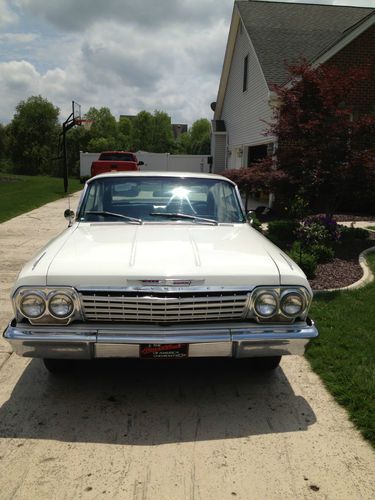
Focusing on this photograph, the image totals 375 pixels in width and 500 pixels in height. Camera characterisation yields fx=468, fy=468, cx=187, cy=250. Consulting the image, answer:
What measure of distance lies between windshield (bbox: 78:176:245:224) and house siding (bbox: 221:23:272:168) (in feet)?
30.7

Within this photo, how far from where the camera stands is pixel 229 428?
305cm

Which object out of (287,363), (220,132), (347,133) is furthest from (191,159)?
(287,363)

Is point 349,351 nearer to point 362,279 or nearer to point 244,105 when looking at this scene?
point 362,279

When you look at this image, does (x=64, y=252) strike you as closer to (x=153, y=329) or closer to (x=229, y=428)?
(x=153, y=329)

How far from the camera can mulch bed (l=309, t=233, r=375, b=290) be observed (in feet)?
20.5

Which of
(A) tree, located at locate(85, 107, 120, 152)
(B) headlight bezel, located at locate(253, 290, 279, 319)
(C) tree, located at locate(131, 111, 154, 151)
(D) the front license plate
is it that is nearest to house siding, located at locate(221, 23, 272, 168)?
(B) headlight bezel, located at locate(253, 290, 279, 319)

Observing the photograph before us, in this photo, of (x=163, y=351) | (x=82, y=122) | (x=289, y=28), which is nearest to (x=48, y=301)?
(x=163, y=351)

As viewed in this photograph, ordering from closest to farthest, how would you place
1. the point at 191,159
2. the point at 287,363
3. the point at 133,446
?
1. the point at 133,446
2. the point at 287,363
3. the point at 191,159

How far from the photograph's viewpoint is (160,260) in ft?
10.3

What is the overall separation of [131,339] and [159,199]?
6.34 feet

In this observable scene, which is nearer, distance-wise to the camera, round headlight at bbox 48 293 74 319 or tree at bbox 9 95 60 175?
round headlight at bbox 48 293 74 319

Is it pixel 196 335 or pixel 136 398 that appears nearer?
pixel 196 335

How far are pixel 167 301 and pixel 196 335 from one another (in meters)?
0.29

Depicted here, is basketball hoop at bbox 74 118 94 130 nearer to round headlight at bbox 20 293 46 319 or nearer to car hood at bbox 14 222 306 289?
car hood at bbox 14 222 306 289
